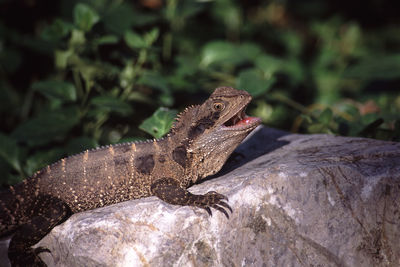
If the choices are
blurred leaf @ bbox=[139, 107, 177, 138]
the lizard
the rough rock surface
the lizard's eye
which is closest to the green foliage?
blurred leaf @ bbox=[139, 107, 177, 138]

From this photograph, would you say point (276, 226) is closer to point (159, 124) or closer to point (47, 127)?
point (159, 124)

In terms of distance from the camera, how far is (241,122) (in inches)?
196

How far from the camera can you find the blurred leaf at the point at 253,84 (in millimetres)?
6590

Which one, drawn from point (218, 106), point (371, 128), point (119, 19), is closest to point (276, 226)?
point (218, 106)

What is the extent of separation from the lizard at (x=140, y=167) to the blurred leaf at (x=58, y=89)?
188 centimetres

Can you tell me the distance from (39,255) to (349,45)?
9485mm

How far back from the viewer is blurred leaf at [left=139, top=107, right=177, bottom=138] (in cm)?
552

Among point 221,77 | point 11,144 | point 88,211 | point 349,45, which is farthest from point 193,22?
point 88,211

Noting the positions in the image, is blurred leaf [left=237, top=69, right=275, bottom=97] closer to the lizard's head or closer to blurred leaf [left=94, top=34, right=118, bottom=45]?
the lizard's head

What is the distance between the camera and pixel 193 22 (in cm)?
1128

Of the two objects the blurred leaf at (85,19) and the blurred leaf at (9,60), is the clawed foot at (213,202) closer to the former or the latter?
the blurred leaf at (85,19)

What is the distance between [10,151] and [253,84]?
403 cm

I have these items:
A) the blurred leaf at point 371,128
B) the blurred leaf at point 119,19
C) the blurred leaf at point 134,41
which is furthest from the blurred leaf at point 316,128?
the blurred leaf at point 119,19

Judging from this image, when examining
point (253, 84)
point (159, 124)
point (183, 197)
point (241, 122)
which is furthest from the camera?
point (253, 84)
